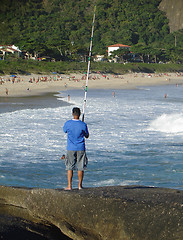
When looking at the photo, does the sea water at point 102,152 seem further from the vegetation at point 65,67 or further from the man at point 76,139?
the vegetation at point 65,67

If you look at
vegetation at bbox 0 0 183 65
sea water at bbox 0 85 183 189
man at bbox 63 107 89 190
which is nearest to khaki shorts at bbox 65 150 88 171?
man at bbox 63 107 89 190

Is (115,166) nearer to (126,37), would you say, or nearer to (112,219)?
(112,219)

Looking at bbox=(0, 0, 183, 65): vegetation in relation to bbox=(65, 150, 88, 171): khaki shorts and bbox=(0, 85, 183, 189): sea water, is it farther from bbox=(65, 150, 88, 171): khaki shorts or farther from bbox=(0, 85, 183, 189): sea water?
bbox=(65, 150, 88, 171): khaki shorts

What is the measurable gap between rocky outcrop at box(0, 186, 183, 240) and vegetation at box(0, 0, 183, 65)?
10506 cm

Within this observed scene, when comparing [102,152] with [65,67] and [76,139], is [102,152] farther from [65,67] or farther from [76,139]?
[65,67]

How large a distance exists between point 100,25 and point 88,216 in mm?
164062

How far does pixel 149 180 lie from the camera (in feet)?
29.4

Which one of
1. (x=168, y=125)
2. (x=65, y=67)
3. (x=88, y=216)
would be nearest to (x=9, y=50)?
(x=65, y=67)

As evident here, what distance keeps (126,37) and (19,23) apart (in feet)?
147

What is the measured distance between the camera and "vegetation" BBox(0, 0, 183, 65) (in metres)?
127

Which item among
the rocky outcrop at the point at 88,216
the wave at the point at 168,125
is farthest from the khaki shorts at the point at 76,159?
the wave at the point at 168,125

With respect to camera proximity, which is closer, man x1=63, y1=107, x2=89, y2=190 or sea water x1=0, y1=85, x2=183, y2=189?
man x1=63, y1=107, x2=89, y2=190

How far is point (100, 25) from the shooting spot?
162875 millimetres

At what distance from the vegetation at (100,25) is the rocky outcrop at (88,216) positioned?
4136 inches
